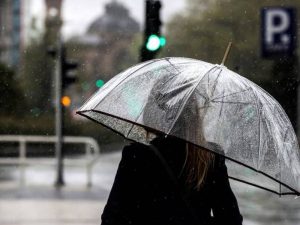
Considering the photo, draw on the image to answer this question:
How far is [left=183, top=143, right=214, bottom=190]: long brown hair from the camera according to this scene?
9.66 feet

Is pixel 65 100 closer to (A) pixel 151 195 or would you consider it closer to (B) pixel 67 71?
(B) pixel 67 71

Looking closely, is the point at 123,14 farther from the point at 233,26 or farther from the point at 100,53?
the point at 233,26

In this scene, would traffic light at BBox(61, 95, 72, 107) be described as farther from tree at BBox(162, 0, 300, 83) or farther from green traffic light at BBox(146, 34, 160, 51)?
tree at BBox(162, 0, 300, 83)

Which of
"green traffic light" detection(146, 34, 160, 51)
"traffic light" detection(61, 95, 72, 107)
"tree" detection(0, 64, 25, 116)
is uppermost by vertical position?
"green traffic light" detection(146, 34, 160, 51)

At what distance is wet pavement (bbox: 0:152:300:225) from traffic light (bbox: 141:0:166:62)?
318 centimetres

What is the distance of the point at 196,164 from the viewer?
299cm

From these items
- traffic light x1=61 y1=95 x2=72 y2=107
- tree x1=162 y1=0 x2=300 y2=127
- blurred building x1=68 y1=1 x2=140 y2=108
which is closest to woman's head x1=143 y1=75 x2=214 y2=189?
traffic light x1=61 y1=95 x2=72 y2=107

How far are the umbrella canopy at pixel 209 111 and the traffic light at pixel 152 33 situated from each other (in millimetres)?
4396

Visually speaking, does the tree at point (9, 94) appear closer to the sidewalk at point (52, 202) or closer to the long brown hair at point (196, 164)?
the sidewalk at point (52, 202)

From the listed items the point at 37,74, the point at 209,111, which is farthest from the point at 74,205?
the point at 37,74

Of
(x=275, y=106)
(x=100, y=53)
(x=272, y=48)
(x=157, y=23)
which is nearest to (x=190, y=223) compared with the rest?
(x=275, y=106)

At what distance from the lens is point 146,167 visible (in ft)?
9.62

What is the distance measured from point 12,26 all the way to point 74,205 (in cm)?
7608

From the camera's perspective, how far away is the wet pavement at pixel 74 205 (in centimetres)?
1085
